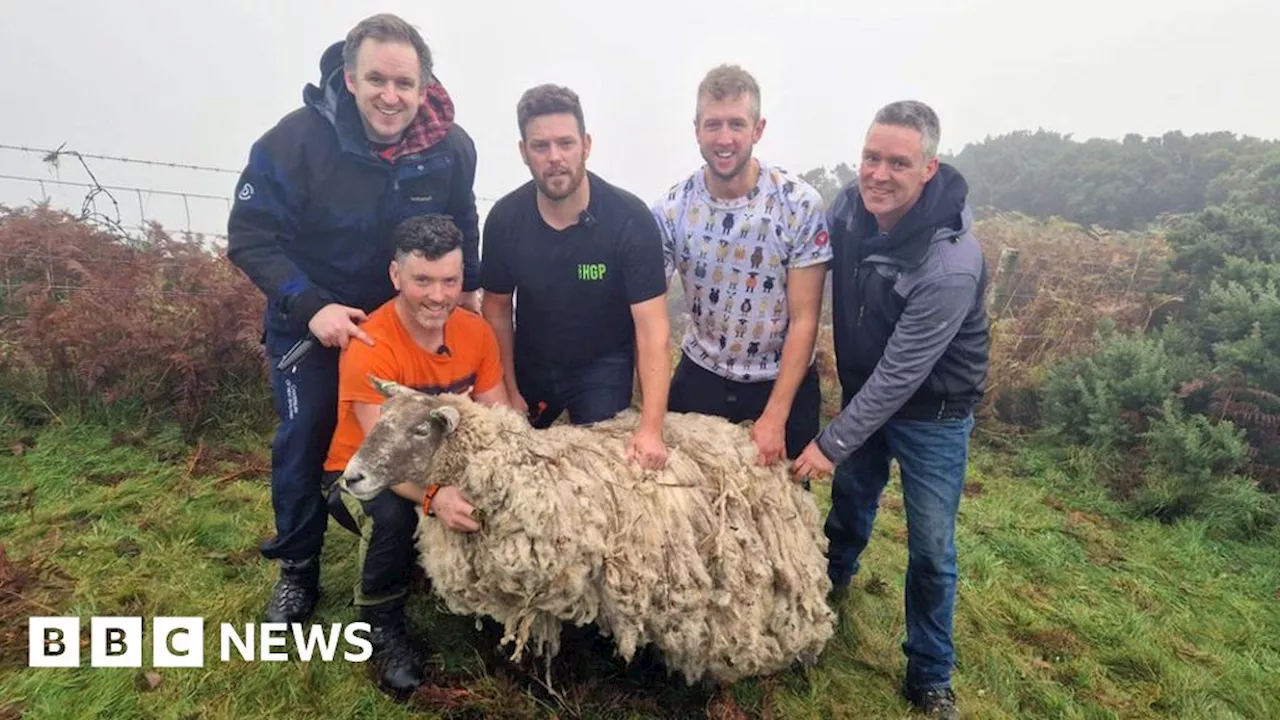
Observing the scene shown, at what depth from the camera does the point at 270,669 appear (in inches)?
144

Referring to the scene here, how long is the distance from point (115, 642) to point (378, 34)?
3.47m

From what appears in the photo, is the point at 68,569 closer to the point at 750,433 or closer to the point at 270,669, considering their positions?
the point at 270,669

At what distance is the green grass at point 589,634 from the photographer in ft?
11.7

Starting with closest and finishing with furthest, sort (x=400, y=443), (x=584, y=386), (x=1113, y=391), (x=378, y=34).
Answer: (x=400, y=443), (x=378, y=34), (x=584, y=386), (x=1113, y=391)

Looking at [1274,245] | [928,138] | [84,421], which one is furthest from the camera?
[1274,245]

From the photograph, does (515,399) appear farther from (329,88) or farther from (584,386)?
(329,88)

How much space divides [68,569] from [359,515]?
215cm

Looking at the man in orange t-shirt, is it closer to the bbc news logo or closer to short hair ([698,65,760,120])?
the bbc news logo

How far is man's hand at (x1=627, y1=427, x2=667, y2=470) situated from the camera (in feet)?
12.1

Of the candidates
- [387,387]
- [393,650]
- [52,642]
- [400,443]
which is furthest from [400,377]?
[52,642]

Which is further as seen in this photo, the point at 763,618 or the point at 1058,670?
the point at 1058,670

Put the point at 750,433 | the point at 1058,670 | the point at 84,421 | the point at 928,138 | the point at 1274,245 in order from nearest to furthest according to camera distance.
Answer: the point at 928,138 < the point at 750,433 < the point at 1058,670 < the point at 84,421 < the point at 1274,245

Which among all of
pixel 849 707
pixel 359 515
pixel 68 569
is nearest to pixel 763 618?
pixel 849 707

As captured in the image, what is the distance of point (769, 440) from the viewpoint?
4055mm
